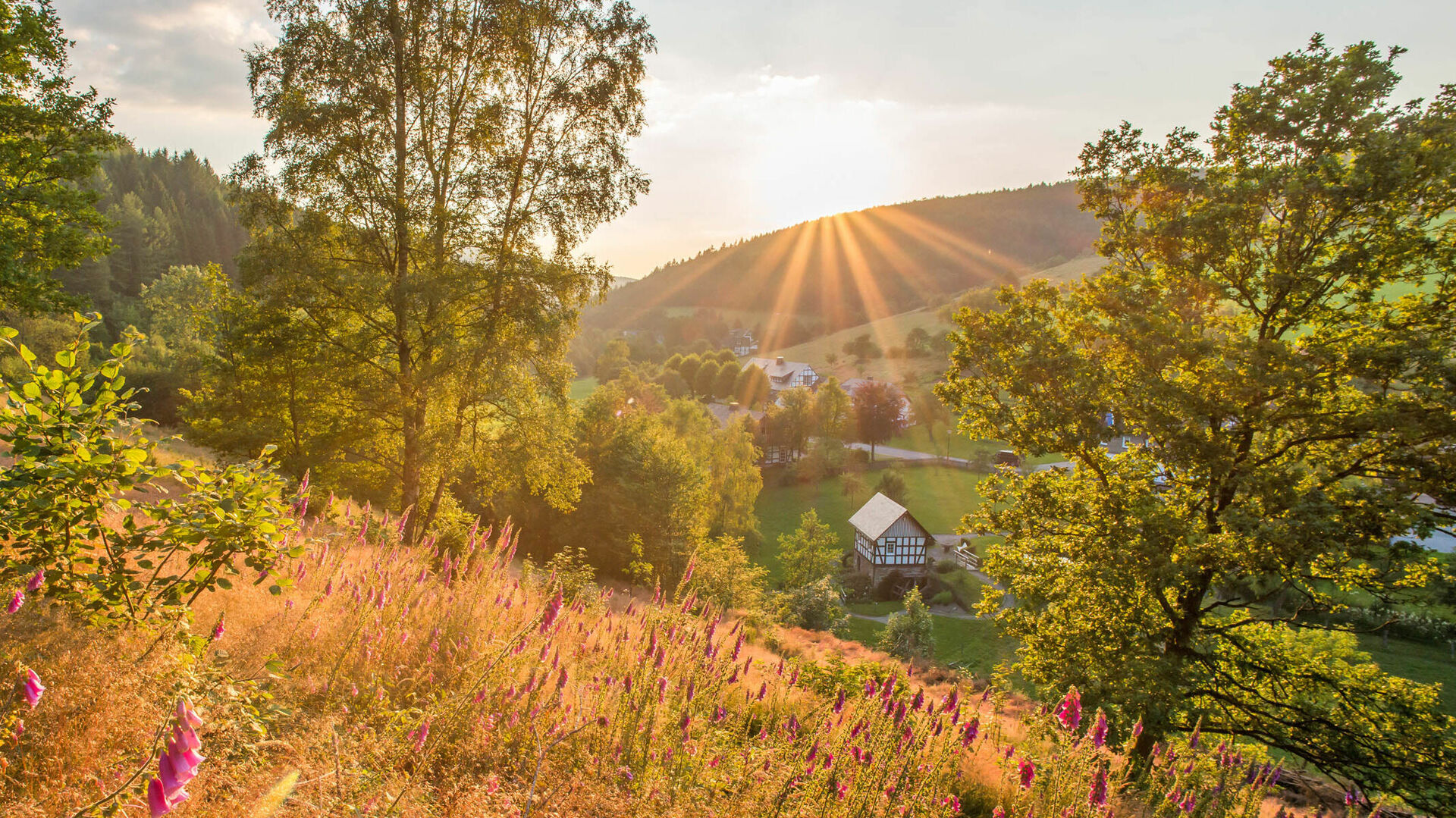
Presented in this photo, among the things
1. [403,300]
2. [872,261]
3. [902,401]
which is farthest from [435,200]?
[872,261]

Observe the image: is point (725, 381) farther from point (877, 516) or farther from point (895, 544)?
point (895, 544)

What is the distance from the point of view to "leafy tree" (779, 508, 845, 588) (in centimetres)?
3650

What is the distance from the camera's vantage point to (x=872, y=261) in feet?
562

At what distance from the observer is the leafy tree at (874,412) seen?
211ft

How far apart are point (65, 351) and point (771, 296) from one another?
160 m

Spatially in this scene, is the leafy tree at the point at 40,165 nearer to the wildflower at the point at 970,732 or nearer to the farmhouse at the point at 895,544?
the wildflower at the point at 970,732

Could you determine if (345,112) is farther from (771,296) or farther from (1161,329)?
(771,296)

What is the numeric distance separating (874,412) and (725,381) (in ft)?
94.3

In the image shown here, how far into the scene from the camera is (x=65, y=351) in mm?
2633

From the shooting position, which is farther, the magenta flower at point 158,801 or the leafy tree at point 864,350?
the leafy tree at point 864,350

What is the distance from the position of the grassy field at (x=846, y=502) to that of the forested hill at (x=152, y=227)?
56.0m

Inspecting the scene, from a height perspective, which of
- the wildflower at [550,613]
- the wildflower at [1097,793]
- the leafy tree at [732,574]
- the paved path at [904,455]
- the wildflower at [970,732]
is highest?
the wildflower at [550,613]

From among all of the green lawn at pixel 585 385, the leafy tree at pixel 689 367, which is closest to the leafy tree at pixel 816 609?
the green lawn at pixel 585 385

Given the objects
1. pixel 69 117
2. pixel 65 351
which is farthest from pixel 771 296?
pixel 65 351
